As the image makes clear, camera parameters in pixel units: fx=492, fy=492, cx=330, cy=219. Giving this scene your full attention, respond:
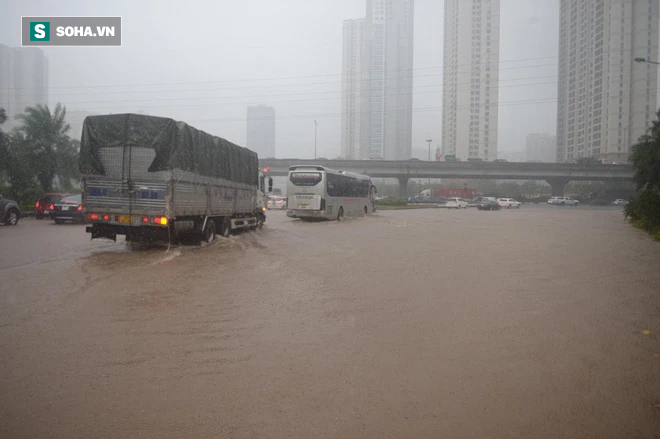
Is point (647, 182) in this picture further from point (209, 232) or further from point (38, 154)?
point (38, 154)

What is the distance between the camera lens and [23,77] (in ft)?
129

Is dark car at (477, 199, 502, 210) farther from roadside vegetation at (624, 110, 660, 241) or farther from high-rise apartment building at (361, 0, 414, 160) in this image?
roadside vegetation at (624, 110, 660, 241)

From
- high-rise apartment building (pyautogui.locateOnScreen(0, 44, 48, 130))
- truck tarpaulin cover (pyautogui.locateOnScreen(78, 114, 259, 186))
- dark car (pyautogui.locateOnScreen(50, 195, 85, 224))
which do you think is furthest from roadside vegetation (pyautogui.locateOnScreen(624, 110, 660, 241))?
high-rise apartment building (pyautogui.locateOnScreen(0, 44, 48, 130))

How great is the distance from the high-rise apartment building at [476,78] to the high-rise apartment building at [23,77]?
3031 inches

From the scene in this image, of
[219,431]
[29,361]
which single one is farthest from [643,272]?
[29,361]

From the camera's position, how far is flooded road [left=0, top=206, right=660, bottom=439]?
367 cm

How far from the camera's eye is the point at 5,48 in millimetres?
37094

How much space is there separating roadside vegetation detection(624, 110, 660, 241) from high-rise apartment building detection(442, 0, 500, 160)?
69.7 m

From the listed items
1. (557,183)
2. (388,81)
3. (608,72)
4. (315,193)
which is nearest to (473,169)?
(557,183)

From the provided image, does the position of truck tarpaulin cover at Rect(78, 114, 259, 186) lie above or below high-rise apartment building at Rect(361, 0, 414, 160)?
below

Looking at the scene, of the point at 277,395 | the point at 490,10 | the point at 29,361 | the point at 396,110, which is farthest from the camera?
the point at 490,10

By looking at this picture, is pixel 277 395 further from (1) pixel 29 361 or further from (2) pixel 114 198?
(2) pixel 114 198

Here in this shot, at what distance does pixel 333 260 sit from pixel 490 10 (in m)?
101

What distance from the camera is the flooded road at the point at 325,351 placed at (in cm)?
367
